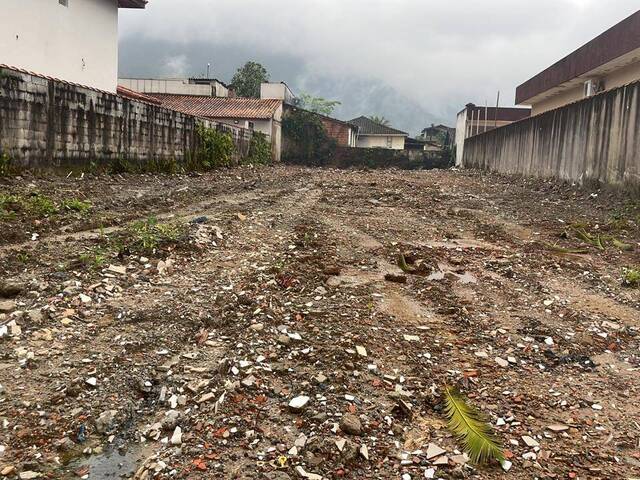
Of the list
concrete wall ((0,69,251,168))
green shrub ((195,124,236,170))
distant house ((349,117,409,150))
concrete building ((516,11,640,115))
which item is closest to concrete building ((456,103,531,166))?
concrete building ((516,11,640,115))

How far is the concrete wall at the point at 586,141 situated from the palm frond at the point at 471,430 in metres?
7.21

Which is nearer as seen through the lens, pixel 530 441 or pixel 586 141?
pixel 530 441

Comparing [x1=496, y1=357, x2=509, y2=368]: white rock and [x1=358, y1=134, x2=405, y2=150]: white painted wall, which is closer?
[x1=496, y1=357, x2=509, y2=368]: white rock

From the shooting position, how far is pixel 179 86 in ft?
114

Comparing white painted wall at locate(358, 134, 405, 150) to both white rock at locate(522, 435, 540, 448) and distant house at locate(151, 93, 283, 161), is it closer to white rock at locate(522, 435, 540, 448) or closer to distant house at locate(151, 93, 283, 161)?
distant house at locate(151, 93, 283, 161)

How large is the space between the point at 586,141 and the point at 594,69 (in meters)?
5.58

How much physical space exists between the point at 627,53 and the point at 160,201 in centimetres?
1153

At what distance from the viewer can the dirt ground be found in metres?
2.32

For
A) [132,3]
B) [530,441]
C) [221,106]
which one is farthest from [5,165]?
[221,106]

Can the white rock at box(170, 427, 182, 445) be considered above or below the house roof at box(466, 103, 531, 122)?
below

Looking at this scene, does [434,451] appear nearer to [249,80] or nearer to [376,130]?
[249,80]

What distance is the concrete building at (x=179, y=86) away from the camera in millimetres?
34281

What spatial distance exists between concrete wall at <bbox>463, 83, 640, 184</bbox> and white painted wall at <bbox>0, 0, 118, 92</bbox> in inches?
500

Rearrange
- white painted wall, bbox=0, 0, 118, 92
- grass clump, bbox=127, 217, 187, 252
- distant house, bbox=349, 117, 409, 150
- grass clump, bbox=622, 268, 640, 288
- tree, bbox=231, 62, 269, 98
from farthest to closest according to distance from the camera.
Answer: distant house, bbox=349, 117, 409, 150, tree, bbox=231, 62, 269, 98, white painted wall, bbox=0, 0, 118, 92, grass clump, bbox=127, 217, 187, 252, grass clump, bbox=622, 268, 640, 288
